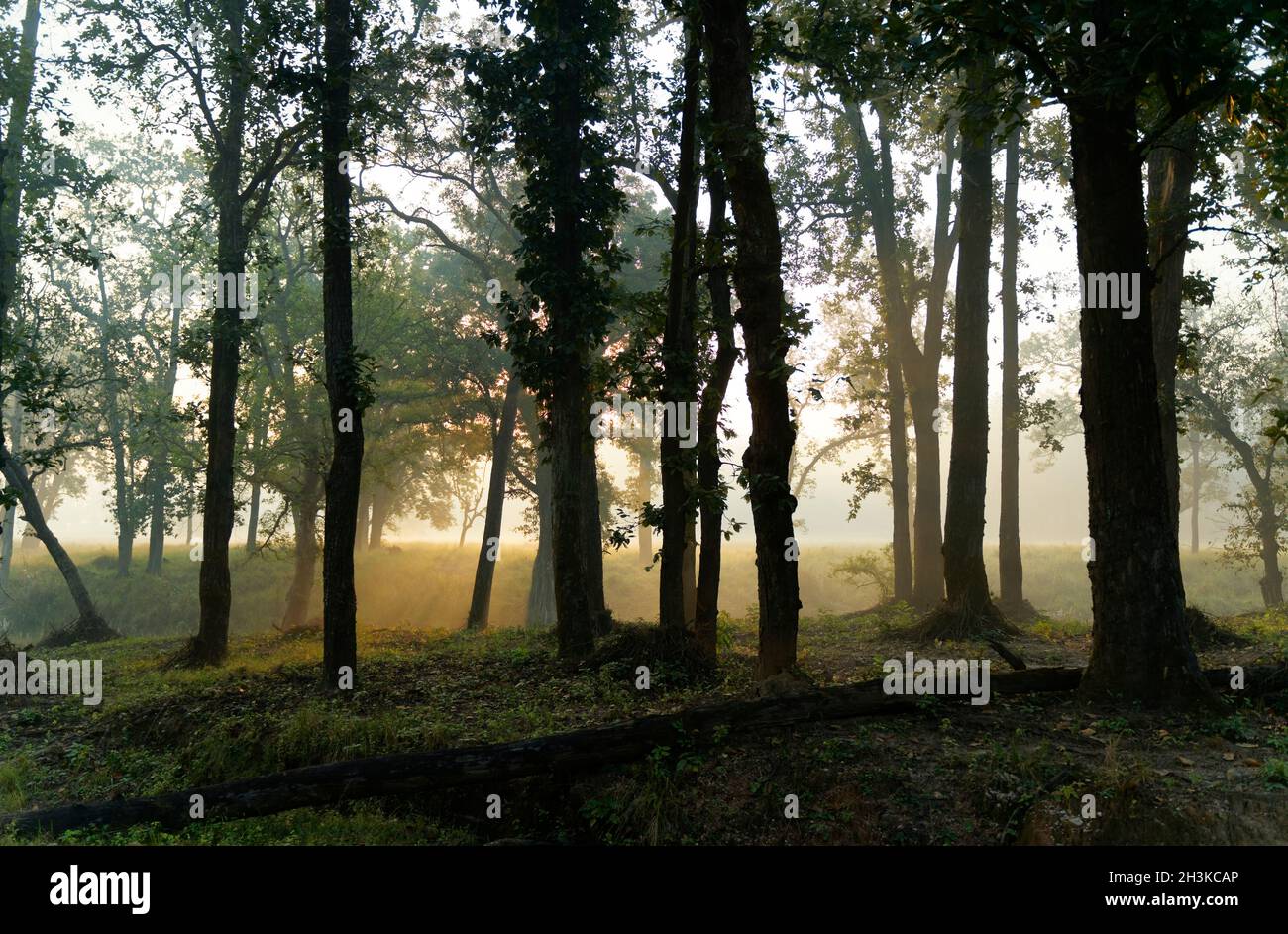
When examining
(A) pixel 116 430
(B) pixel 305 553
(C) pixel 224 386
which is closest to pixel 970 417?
(C) pixel 224 386

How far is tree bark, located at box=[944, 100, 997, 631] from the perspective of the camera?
14.4 meters

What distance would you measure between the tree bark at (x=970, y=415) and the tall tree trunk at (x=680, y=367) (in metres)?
5.25

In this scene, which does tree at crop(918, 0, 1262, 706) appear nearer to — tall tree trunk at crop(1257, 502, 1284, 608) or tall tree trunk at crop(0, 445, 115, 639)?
tall tree trunk at crop(0, 445, 115, 639)

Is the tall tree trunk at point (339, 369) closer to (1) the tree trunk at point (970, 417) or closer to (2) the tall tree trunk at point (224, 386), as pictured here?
(2) the tall tree trunk at point (224, 386)

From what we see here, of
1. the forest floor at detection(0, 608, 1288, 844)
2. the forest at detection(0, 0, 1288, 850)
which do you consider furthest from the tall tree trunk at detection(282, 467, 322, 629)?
the forest floor at detection(0, 608, 1288, 844)

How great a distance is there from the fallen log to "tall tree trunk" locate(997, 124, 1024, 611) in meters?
11.6

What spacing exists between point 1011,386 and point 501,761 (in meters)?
19.4

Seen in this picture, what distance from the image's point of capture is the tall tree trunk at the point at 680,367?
483 inches

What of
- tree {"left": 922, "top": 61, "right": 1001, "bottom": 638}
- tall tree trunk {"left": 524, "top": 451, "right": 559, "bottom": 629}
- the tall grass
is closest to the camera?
tree {"left": 922, "top": 61, "right": 1001, "bottom": 638}

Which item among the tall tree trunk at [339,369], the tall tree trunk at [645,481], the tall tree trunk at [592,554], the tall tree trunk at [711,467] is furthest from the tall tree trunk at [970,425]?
the tall tree trunk at [645,481]
